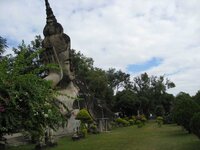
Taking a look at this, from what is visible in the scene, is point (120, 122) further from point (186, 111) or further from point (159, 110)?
point (186, 111)

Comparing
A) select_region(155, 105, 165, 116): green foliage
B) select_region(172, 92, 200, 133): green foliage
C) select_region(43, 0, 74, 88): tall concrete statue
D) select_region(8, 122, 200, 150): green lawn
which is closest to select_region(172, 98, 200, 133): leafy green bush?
select_region(172, 92, 200, 133): green foliage

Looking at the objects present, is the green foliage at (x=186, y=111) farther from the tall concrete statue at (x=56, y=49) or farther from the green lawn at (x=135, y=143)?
the tall concrete statue at (x=56, y=49)

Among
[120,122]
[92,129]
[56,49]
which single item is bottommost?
[92,129]

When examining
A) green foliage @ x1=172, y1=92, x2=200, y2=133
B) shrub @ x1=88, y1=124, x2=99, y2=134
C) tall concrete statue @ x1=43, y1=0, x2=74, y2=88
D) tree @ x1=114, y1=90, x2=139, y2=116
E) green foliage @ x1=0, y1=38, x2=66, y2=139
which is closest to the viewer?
green foliage @ x1=0, y1=38, x2=66, y2=139

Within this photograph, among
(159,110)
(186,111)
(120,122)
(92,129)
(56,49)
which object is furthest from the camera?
(159,110)

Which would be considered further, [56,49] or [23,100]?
[56,49]

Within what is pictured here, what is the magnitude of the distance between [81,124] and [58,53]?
4.24 m

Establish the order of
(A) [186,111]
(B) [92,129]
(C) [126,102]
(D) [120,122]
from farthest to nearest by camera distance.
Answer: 1. (C) [126,102]
2. (D) [120,122]
3. (B) [92,129]
4. (A) [186,111]

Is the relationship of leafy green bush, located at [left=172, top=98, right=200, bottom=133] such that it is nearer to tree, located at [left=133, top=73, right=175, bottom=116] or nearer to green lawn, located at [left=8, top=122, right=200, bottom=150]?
green lawn, located at [left=8, top=122, right=200, bottom=150]

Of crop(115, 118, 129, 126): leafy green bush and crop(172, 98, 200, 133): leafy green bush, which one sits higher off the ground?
crop(115, 118, 129, 126): leafy green bush

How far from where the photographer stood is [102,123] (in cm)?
3044

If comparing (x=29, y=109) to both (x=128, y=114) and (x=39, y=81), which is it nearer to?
(x=39, y=81)

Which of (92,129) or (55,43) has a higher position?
(55,43)

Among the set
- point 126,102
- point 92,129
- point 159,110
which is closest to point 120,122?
point 126,102
